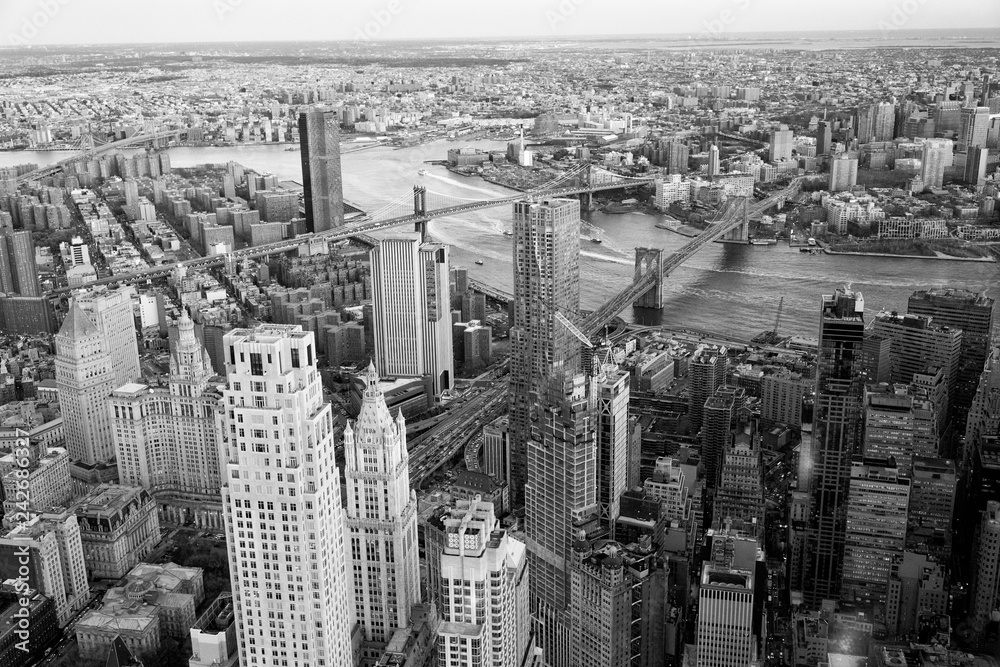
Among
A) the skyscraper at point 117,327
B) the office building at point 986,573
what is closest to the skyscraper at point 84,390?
the skyscraper at point 117,327

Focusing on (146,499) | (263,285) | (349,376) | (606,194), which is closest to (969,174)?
(606,194)

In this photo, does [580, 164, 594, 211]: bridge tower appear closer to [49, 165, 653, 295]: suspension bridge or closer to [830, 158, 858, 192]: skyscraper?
[49, 165, 653, 295]: suspension bridge

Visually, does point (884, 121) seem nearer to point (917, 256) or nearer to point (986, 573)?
point (917, 256)

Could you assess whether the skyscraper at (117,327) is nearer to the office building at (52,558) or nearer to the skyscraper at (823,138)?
the office building at (52,558)

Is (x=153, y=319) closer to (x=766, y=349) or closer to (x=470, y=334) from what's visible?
(x=470, y=334)

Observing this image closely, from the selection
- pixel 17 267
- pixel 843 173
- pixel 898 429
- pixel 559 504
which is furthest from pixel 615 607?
pixel 843 173
